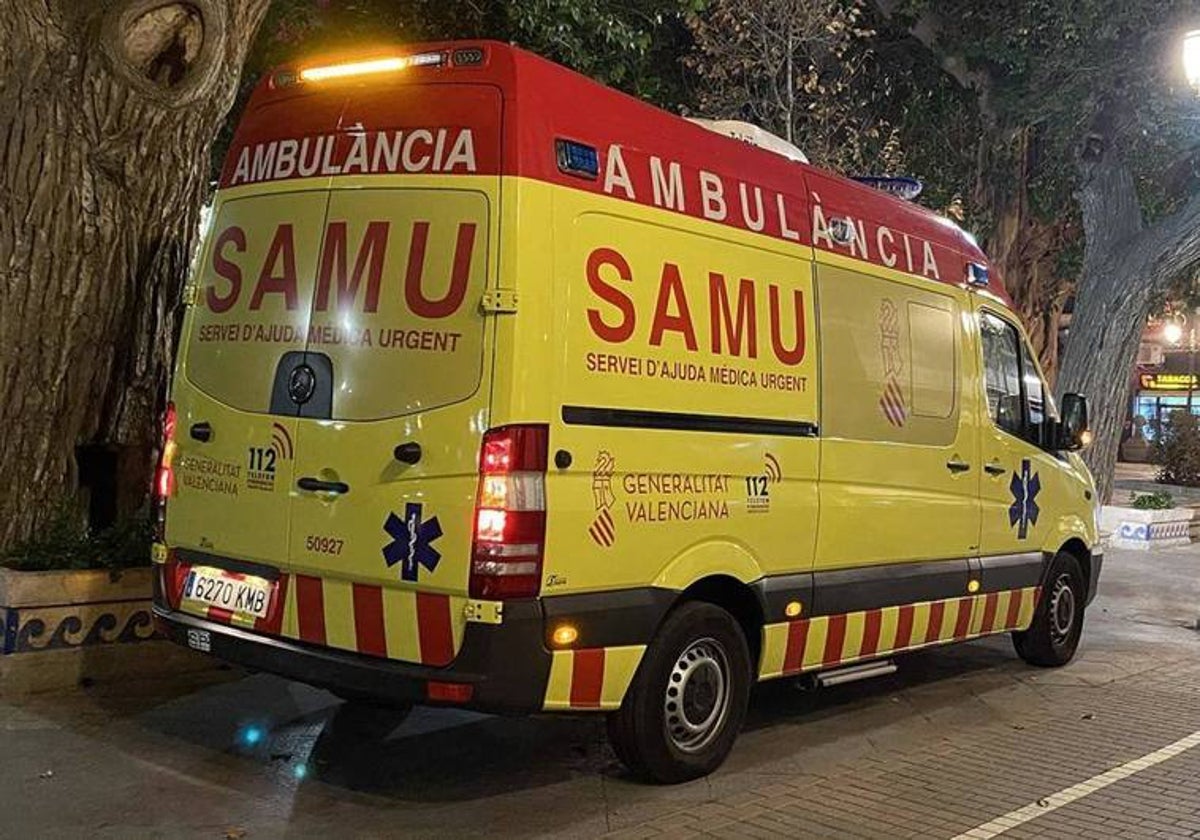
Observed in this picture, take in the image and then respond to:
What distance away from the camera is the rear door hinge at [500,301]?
14.3 ft

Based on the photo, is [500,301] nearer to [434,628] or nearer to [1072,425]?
[434,628]

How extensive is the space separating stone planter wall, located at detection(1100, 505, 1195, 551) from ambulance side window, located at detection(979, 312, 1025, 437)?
8346 mm

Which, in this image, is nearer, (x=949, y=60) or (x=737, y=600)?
(x=737, y=600)

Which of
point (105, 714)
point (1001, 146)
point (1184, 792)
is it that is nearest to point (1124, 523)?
point (1001, 146)

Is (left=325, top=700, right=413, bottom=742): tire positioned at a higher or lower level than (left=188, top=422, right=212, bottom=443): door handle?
lower

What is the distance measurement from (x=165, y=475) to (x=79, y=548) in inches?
55.1

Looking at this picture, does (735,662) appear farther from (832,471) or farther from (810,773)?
(832,471)

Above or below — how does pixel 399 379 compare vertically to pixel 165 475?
above

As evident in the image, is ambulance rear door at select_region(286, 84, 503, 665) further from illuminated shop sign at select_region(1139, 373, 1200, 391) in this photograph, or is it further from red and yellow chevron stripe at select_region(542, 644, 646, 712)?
illuminated shop sign at select_region(1139, 373, 1200, 391)

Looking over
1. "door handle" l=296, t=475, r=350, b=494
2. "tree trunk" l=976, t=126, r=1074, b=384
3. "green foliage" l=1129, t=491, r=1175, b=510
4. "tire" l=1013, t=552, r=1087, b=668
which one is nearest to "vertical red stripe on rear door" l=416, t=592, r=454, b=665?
"door handle" l=296, t=475, r=350, b=494

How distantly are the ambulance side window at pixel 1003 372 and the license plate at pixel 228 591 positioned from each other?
4245 mm

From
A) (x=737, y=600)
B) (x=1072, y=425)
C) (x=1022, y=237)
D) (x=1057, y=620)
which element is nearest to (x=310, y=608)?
(x=737, y=600)

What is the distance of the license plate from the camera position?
4812 millimetres

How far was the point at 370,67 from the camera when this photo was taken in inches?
193
